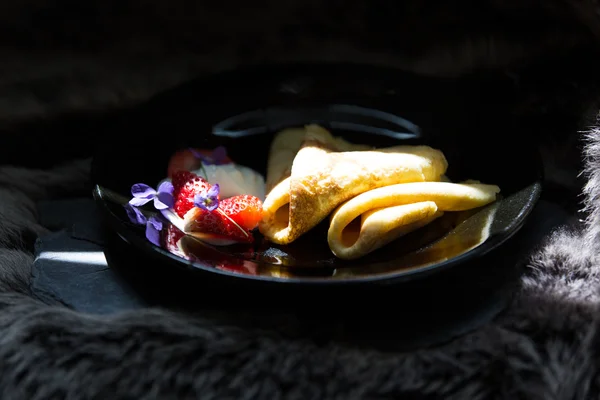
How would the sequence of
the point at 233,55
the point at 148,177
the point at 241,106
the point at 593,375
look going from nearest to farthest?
the point at 593,375 → the point at 148,177 → the point at 241,106 → the point at 233,55

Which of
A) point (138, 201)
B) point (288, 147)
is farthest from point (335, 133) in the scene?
point (138, 201)

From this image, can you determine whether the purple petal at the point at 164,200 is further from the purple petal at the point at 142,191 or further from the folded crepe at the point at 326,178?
the folded crepe at the point at 326,178

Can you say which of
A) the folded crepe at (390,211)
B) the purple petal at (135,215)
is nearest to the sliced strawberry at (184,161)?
the purple petal at (135,215)

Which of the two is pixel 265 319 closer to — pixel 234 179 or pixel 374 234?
pixel 374 234

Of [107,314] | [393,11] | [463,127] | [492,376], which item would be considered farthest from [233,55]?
[492,376]

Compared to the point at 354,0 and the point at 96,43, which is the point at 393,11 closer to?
the point at 354,0

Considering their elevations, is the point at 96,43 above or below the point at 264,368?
above
